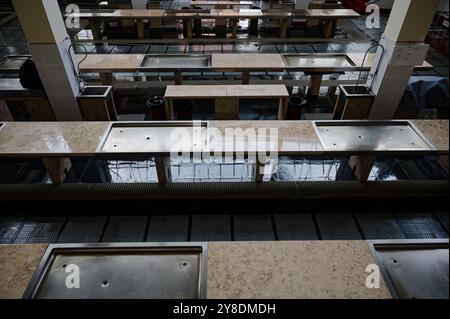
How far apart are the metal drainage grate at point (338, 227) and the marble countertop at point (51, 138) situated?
2.76m

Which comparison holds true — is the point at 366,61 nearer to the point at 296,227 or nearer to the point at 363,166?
the point at 363,166

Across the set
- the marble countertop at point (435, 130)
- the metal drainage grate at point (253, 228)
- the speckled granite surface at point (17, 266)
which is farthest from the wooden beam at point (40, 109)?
the marble countertop at point (435, 130)

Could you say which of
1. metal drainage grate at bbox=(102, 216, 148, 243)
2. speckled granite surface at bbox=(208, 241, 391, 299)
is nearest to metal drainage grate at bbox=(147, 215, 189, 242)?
metal drainage grate at bbox=(102, 216, 148, 243)

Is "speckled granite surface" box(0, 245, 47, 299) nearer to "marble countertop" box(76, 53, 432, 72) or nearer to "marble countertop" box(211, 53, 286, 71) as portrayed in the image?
"marble countertop" box(76, 53, 432, 72)

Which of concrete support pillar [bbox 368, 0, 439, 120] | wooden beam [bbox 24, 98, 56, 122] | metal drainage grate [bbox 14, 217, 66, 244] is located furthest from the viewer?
wooden beam [bbox 24, 98, 56, 122]

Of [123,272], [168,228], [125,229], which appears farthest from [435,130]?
[125,229]

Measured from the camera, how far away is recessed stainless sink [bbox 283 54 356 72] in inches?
214

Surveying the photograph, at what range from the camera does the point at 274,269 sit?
2.02m

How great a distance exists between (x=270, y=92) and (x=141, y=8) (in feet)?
22.9

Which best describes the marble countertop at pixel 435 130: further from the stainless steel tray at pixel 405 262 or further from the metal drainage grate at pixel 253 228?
the metal drainage grate at pixel 253 228

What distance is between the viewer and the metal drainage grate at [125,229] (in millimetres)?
3352

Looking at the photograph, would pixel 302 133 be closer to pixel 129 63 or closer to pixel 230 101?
pixel 230 101

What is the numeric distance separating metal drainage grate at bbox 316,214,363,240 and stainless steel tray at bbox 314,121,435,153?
841 mm

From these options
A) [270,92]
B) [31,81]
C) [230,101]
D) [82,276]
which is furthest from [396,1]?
[31,81]
